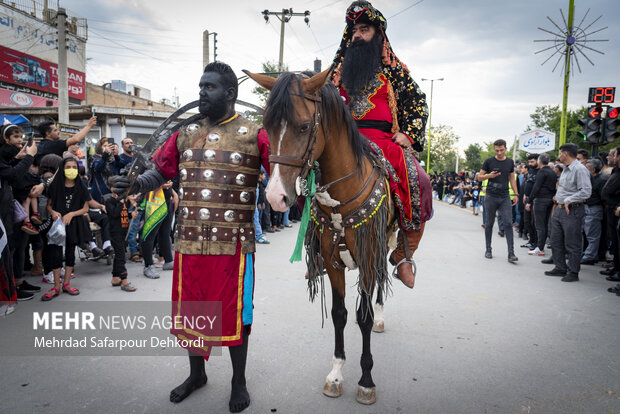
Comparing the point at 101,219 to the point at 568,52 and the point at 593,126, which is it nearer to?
the point at 593,126

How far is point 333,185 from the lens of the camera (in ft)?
7.84

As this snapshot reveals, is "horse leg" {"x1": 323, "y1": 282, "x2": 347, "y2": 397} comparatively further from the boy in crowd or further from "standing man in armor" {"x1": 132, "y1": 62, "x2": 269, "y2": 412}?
the boy in crowd

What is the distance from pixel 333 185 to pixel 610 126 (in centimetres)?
940

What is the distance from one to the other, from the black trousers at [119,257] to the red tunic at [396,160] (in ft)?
12.7

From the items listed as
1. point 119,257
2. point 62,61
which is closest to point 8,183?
point 119,257

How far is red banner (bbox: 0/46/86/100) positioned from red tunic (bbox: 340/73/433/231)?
83.9 feet

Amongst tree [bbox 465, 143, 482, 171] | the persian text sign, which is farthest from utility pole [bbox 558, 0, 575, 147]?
tree [bbox 465, 143, 482, 171]

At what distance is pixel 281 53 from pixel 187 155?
1841 cm

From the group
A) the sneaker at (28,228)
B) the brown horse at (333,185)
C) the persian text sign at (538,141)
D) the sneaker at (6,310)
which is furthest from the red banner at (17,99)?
the persian text sign at (538,141)

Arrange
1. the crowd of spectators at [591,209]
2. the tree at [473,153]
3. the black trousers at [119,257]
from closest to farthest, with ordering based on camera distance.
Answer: the black trousers at [119,257] < the crowd of spectators at [591,209] < the tree at [473,153]

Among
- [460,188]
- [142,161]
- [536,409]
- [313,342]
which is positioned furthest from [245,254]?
[460,188]

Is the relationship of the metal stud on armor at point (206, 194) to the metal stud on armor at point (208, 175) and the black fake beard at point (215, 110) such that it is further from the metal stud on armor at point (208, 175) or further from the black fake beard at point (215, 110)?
the black fake beard at point (215, 110)

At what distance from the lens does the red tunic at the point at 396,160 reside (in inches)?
114

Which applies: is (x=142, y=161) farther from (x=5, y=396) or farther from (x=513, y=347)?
(x=513, y=347)
